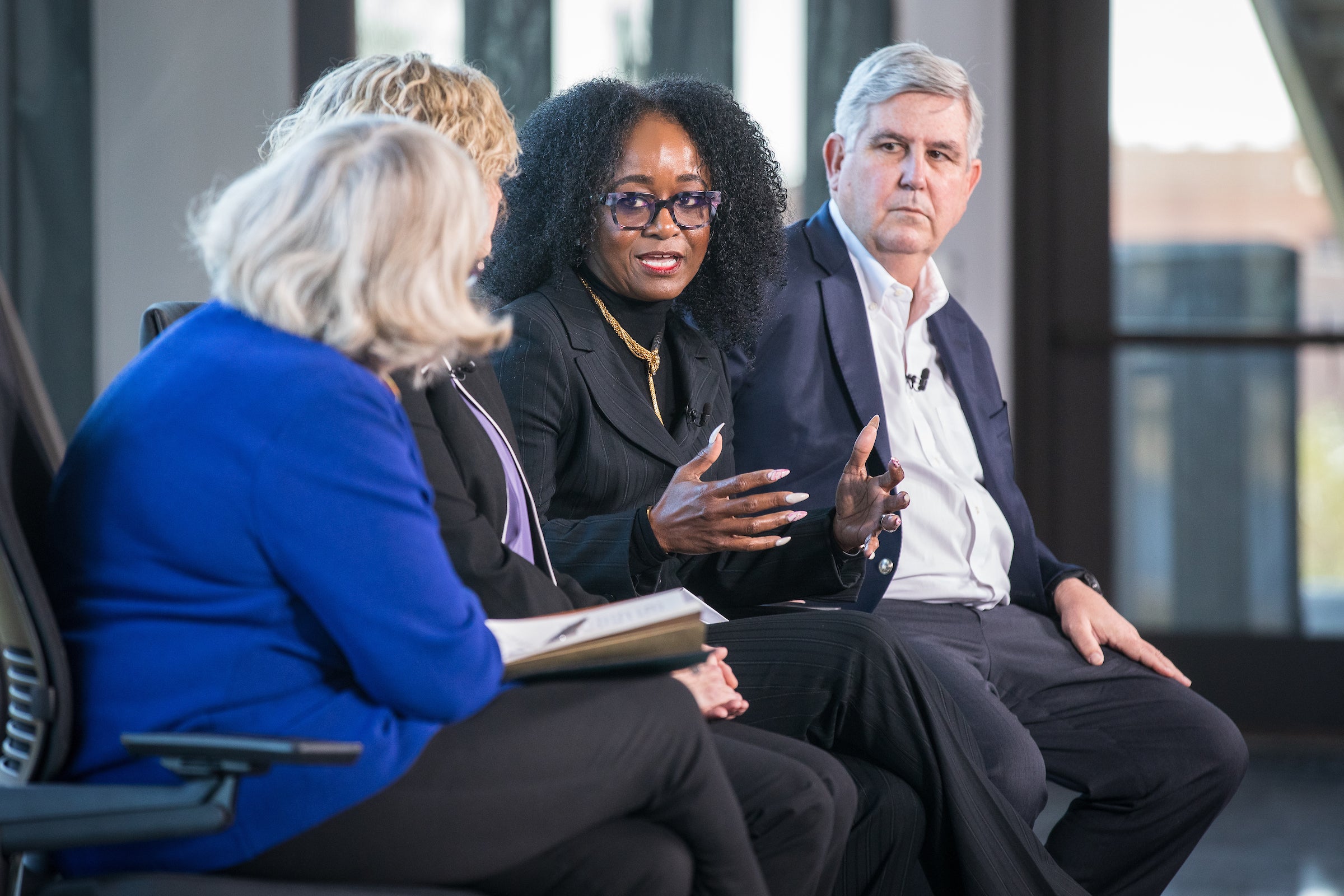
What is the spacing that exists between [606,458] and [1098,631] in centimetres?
91

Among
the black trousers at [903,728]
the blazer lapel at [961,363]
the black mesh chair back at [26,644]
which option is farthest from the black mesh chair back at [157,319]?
the blazer lapel at [961,363]

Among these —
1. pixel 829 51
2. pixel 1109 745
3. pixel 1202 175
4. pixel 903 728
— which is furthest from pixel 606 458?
pixel 1202 175

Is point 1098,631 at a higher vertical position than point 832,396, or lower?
lower

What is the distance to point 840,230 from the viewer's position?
7.62ft

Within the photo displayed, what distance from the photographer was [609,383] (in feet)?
6.29

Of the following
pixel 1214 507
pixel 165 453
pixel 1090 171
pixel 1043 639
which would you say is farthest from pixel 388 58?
pixel 1214 507

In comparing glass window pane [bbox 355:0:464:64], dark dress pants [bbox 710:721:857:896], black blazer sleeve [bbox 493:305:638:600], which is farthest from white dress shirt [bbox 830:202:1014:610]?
glass window pane [bbox 355:0:464:64]

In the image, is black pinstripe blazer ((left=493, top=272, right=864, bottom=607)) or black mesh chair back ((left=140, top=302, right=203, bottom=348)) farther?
black pinstripe blazer ((left=493, top=272, right=864, bottom=607))

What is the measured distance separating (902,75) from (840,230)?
11.5 inches

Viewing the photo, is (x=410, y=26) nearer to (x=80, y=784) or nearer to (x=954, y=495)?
(x=954, y=495)

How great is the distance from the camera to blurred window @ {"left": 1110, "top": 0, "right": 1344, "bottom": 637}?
3836mm

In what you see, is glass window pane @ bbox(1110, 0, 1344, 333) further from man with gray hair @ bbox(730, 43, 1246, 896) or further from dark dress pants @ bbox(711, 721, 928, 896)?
dark dress pants @ bbox(711, 721, 928, 896)

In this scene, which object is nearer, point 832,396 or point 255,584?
point 255,584

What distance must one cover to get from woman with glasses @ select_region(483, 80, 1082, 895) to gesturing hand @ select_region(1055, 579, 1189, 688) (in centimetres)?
44
